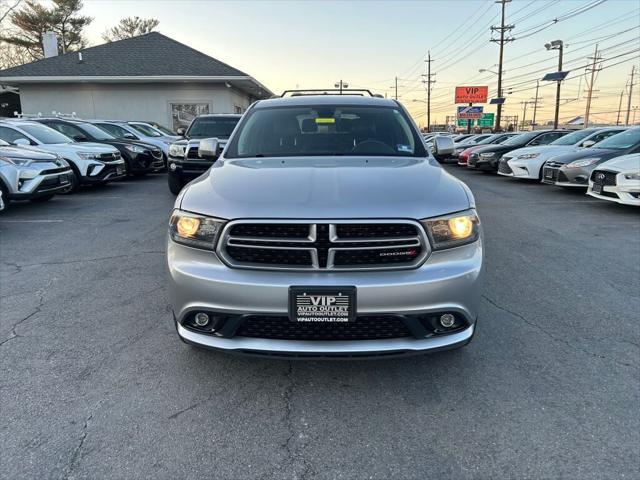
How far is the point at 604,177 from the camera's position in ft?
26.4

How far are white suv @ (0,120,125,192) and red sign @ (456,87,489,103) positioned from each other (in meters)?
53.0

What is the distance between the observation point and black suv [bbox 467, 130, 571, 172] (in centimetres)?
1487

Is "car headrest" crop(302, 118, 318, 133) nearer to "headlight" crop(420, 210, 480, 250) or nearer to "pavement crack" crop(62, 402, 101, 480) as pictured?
"headlight" crop(420, 210, 480, 250)

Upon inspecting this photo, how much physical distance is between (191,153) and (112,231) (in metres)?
2.63

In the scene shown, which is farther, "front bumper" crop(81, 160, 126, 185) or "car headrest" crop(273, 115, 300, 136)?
"front bumper" crop(81, 160, 126, 185)

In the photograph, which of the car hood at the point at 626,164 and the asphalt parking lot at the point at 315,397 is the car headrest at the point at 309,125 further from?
the car hood at the point at 626,164

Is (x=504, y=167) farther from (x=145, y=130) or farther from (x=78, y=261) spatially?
(x=145, y=130)

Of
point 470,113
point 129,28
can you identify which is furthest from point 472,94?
point 129,28

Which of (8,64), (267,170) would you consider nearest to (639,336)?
(267,170)

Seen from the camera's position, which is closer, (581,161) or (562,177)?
(581,161)

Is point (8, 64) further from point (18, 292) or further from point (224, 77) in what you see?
point (18, 292)

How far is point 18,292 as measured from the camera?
417cm

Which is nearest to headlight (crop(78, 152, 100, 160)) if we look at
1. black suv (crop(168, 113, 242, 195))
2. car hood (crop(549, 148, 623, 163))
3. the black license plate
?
black suv (crop(168, 113, 242, 195))

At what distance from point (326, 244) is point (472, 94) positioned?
195ft
